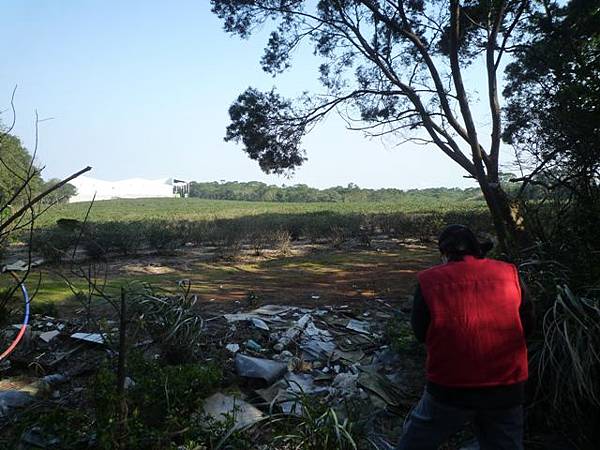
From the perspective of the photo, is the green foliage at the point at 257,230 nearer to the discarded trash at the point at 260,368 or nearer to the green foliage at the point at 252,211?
the green foliage at the point at 252,211

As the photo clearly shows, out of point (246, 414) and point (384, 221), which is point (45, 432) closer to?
point (246, 414)

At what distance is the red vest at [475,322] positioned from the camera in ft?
6.55

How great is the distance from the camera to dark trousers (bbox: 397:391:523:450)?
209 centimetres

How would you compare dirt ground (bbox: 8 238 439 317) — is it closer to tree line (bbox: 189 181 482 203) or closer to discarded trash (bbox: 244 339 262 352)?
discarded trash (bbox: 244 339 262 352)

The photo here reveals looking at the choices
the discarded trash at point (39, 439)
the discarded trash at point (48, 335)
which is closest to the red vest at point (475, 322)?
the discarded trash at point (39, 439)

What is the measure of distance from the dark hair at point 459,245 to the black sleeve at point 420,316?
0.78ft

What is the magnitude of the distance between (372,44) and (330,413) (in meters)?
10.5

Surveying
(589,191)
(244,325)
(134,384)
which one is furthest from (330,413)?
(589,191)

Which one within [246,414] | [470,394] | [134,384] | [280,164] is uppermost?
[280,164]

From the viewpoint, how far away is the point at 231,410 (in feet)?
10.8

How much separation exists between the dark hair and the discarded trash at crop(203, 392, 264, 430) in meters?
1.89

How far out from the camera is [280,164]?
11867 millimetres

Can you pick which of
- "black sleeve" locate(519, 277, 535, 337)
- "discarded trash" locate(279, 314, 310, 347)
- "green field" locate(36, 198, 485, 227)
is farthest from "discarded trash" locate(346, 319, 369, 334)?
"green field" locate(36, 198, 485, 227)

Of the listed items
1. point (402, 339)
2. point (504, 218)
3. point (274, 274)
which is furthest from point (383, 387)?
point (274, 274)
